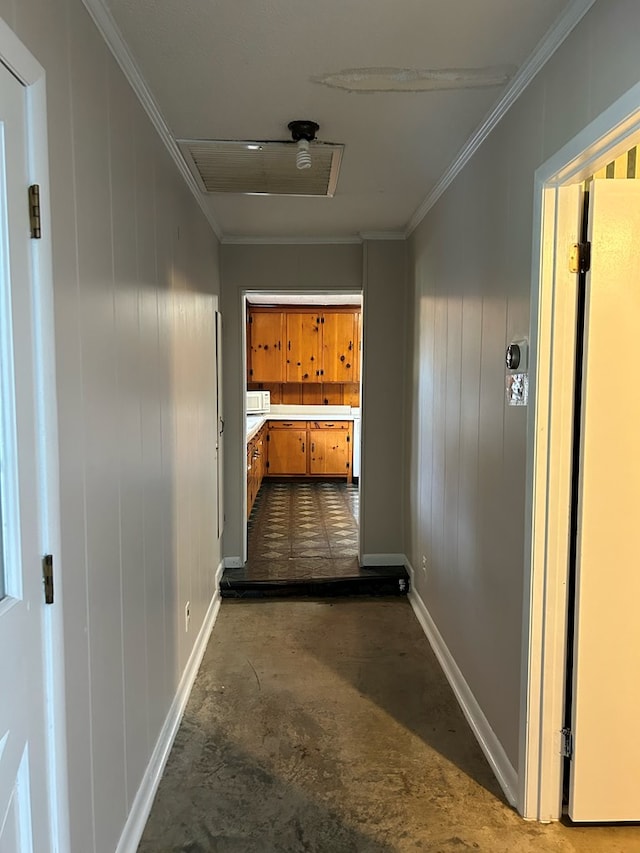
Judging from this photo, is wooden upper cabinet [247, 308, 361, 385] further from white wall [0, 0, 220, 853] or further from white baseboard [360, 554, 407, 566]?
white wall [0, 0, 220, 853]

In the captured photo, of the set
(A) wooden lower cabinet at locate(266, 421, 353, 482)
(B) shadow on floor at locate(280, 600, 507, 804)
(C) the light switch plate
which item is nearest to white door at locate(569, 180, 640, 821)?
(C) the light switch plate

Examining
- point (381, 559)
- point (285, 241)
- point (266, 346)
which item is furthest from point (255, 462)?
point (285, 241)

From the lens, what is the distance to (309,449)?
7848 millimetres

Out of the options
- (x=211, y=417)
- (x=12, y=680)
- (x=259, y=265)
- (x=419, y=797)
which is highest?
(x=259, y=265)

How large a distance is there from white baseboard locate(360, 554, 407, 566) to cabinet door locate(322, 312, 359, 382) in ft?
13.2

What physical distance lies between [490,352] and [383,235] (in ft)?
6.82

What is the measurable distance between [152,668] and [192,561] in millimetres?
820

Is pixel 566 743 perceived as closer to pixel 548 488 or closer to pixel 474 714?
pixel 474 714

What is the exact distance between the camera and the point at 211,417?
3.60 m

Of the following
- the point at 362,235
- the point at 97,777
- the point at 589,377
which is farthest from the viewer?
the point at 362,235

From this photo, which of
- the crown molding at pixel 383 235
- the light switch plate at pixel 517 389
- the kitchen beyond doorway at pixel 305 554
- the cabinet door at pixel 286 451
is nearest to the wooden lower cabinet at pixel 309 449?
the cabinet door at pixel 286 451

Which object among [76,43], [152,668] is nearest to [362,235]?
[76,43]

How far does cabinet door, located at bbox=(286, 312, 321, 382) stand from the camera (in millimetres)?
7801

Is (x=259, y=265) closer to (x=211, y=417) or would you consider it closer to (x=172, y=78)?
(x=211, y=417)
